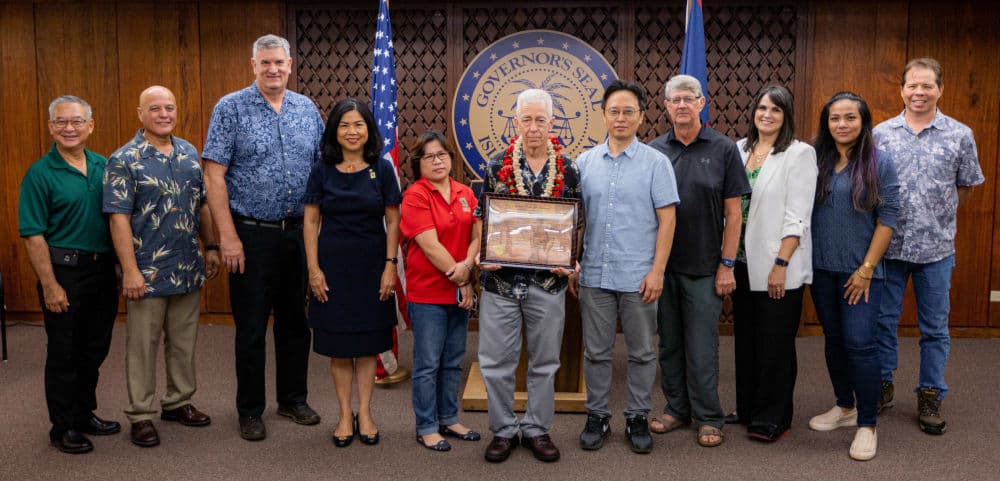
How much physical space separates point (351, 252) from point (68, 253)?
115 cm

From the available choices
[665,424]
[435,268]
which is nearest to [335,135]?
[435,268]

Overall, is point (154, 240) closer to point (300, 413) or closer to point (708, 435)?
point (300, 413)

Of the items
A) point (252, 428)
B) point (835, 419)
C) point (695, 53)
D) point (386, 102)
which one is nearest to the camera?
point (252, 428)

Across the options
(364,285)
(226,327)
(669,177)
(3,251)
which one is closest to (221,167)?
(364,285)

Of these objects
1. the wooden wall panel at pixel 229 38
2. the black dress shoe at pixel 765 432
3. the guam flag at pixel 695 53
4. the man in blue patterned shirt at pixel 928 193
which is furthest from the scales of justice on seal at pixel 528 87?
the black dress shoe at pixel 765 432

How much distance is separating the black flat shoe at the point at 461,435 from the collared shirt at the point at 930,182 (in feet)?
6.68

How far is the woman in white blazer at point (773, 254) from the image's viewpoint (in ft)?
10.3

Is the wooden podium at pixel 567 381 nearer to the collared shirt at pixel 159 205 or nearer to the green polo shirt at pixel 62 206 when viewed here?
the collared shirt at pixel 159 205

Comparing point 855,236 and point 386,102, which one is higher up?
point 386,102

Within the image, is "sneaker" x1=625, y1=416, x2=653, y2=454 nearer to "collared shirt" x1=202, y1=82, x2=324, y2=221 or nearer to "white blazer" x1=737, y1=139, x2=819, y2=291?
"white blazer" x1=737, y1=139, x2=819, y2=291

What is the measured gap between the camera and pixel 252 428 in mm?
3416

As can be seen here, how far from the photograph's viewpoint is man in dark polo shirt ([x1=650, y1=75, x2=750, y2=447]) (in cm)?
317

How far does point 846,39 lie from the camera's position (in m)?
5.30

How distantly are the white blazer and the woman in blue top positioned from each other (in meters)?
0.10
